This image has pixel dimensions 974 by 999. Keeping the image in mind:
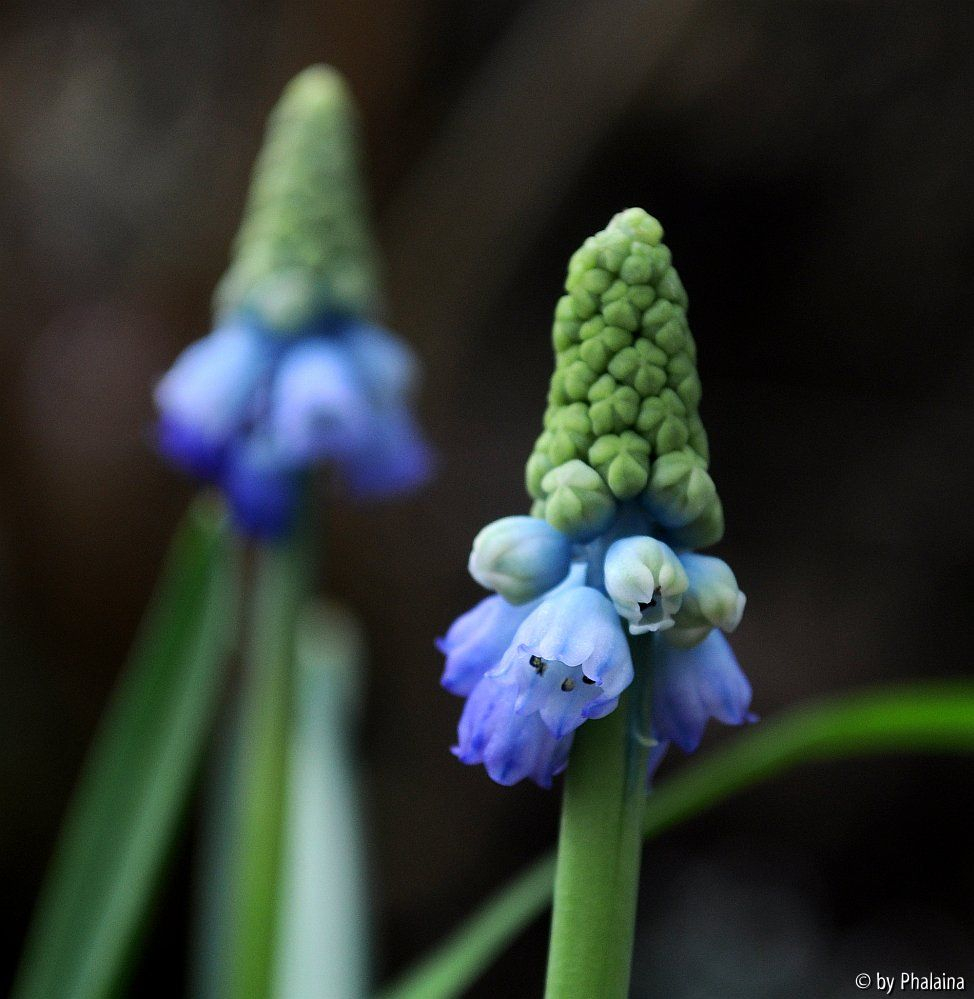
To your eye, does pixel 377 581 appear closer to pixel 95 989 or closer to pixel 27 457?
pixel 27 457

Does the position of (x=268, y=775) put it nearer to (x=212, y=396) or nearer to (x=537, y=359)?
(x=212, y=396)

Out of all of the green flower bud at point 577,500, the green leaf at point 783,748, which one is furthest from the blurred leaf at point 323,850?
the green flower bud at point 577,500

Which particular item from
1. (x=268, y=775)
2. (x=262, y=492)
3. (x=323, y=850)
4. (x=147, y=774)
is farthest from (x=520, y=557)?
(x=323, y=850)

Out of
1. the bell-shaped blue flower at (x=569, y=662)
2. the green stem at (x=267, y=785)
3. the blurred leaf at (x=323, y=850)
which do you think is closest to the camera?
the bell-shaped blue flower at (x=569, y=662)

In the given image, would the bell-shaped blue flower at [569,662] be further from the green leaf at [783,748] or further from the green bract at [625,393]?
the green leaf at [783,748]

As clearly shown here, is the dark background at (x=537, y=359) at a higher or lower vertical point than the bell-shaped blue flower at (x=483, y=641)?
higher

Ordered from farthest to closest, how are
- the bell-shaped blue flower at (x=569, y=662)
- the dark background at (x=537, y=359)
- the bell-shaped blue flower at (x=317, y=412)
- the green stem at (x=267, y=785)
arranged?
1. the dark background at (x=537, y=359)
2. the bell-shaped blue flower at (x=317, y=412)
3. the green stem at (x=267, y=785)
4. the bell-shaped blue flower at (x=569, y=662)

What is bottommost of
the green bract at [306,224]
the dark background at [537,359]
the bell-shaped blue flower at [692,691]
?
the bell-shaped blue flower at [692,691]

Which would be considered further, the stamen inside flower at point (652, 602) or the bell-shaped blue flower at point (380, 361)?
the bell-shaped blue flower at point (380, 361)
